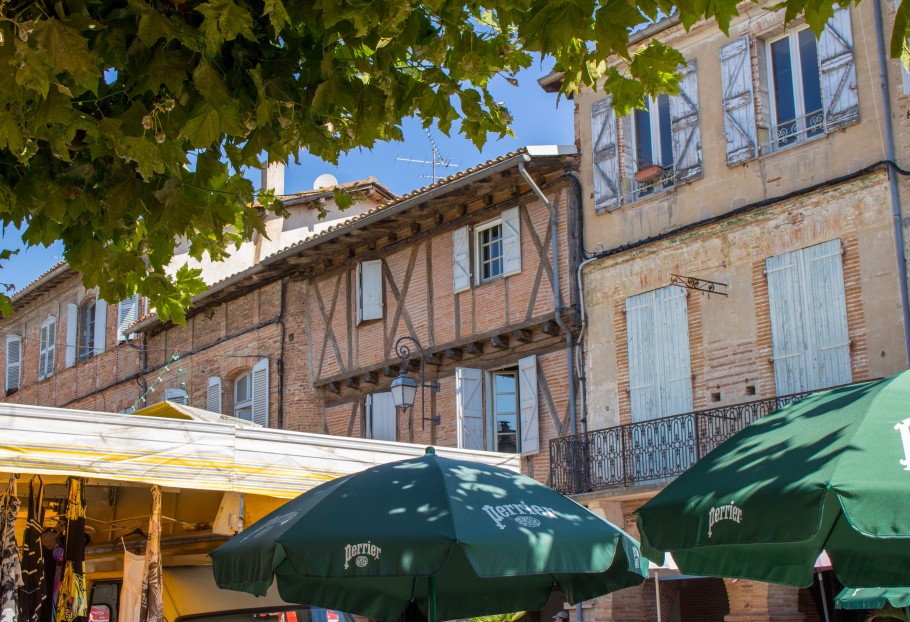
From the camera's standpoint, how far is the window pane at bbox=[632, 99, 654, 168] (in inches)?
690

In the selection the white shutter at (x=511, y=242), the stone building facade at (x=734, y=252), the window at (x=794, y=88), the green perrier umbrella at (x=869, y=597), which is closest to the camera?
the green perrier umbrella at (x=869, y=597)

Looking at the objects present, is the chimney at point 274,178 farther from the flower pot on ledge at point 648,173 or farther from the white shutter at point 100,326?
the flower pot on ledge at point 648,173

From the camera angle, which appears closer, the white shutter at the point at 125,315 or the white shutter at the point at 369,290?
the white shutter at the point at 369,290

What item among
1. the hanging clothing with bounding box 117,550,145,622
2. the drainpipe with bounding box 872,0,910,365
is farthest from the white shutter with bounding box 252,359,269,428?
the hanging clothing with bounding box 117,550,145,622

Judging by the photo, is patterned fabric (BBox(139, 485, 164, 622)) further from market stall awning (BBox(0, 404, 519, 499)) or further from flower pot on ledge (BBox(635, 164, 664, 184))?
flower pot on ledge (BBox(635, 164, 664, 184))

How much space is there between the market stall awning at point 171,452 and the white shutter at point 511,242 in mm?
8838

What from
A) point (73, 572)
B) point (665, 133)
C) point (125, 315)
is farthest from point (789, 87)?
point (125, 315)

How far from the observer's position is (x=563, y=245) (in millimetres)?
17844

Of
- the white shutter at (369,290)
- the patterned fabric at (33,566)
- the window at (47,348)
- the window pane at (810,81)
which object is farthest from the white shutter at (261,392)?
the patterned fabric at (33,566)

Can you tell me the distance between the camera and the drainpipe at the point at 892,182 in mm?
13547

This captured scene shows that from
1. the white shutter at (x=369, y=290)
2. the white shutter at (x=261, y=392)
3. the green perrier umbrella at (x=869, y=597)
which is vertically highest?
the white shutter at (x=369, y=290)

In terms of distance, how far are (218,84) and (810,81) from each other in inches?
471

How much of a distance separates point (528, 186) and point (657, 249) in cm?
280

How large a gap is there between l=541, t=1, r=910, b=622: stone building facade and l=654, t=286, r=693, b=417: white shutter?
0.11ft
